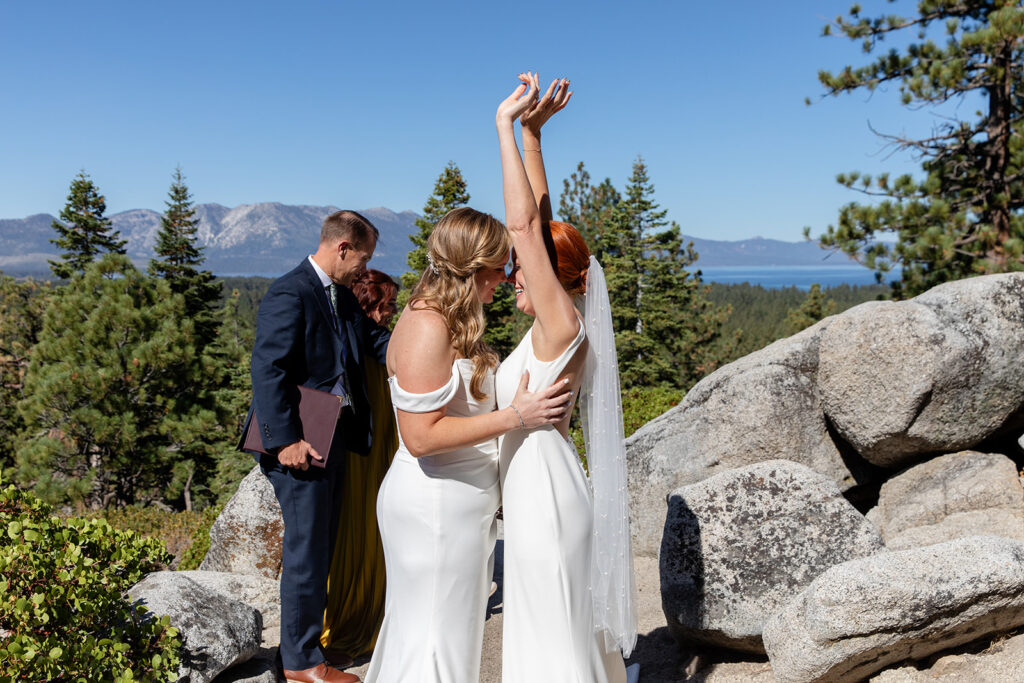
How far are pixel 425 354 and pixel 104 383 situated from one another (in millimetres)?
19139

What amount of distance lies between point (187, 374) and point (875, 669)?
811 inches

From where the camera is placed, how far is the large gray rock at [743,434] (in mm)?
6484

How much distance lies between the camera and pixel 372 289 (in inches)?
185

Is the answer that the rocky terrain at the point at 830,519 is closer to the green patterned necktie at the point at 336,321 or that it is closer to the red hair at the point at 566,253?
the green patterned necktie at the point at 336,321

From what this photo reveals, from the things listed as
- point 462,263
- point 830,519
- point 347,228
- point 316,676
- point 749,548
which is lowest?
point 316,676

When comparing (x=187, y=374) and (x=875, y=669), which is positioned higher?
(x=187, y=374)

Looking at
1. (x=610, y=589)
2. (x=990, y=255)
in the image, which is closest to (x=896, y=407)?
(x=610, y=589)

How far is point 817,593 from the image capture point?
3.68 metres

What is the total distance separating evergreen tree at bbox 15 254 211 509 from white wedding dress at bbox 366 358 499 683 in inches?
734

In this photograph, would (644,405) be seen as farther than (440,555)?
Yes

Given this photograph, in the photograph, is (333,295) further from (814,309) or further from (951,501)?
(814,309)

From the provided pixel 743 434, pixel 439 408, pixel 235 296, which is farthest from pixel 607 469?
pixel 235 296

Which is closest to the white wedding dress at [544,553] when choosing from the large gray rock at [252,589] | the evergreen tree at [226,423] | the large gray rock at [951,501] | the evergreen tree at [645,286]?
the large gray rock at [252,589]

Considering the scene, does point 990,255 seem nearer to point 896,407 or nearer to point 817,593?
point 896,407
